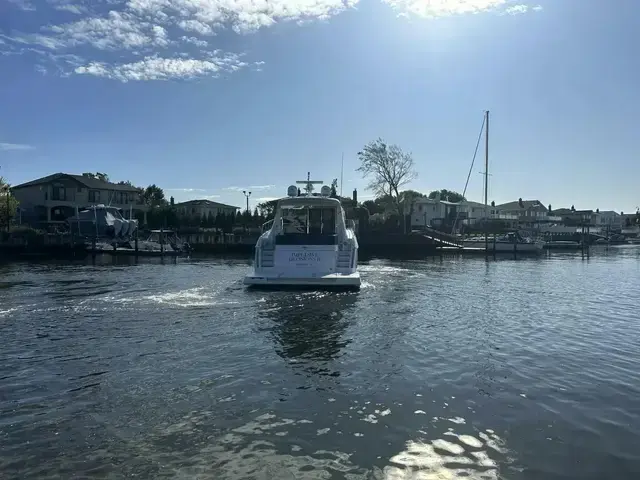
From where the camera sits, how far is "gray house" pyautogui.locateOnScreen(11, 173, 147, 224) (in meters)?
67.9

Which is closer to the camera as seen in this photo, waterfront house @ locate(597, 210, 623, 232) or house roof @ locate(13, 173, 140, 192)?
house roof @ locate(13, 173, 140, 192)

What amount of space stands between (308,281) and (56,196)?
62.5 metres

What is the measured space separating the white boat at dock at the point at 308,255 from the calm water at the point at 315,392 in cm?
302

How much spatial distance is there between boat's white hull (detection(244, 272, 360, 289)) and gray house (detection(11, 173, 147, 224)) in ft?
172

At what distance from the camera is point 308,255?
67.1ft

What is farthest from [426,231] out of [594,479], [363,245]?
[594,479]

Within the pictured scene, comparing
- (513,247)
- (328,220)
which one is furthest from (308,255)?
(513,247)

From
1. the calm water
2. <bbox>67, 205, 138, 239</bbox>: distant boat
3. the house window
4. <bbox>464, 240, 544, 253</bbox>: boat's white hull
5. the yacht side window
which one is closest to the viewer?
the calm water

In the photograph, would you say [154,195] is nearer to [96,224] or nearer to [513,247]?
[96,224]

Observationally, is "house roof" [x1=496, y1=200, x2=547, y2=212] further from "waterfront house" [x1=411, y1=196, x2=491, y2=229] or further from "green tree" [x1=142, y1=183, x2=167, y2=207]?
"green tree" [x1=142, y1=183, x2=167, y2=207]

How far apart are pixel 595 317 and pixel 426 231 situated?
164 ft

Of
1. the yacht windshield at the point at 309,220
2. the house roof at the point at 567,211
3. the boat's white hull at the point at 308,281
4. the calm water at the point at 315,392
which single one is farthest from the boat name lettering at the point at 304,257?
the house roof at the point at 567,211

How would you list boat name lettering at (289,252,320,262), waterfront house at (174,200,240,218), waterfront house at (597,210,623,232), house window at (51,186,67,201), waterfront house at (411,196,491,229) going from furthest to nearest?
waterfront house at (597,210,623,232) → waterfront house at (174,200,240,218) → waterfront house at (411,196,491,229) → house window at (51,186,67,201) → boat name lettering at (289,252,320,262)

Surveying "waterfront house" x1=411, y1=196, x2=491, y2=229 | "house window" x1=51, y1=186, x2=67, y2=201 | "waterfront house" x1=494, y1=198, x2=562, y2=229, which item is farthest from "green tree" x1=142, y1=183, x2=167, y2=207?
"waterfront house" x1=494, y1=198, x2=562, y2=229
